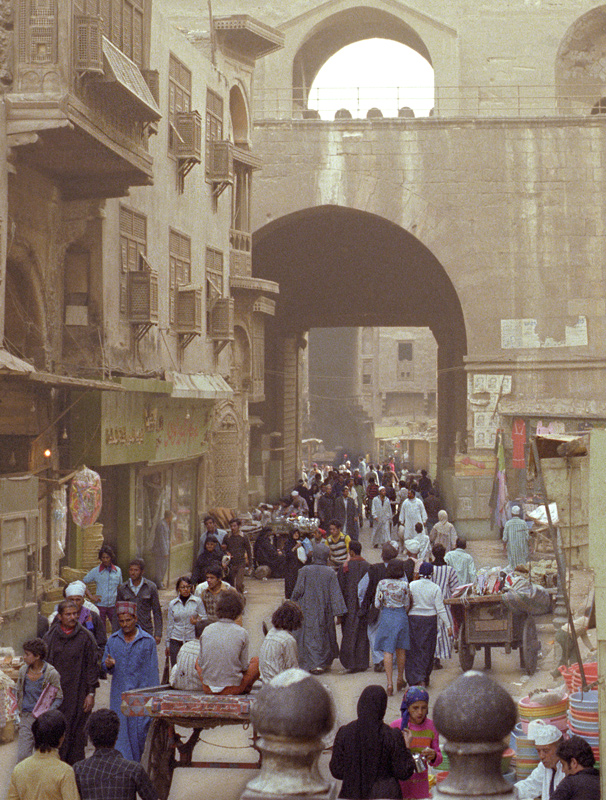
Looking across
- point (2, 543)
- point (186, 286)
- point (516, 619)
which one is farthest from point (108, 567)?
point (186, 286)

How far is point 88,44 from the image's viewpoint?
523 inches

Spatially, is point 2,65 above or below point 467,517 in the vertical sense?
above

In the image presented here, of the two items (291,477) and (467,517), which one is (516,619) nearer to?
(467,517)

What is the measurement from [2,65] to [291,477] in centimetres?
2279

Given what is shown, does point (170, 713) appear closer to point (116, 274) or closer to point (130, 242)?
point (116, 274)

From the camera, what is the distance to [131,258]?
17.2m

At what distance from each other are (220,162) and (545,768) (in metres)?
16.5

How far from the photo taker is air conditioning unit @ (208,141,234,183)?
21438 millimetres

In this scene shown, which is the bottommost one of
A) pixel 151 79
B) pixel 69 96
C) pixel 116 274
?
pixel 116 274

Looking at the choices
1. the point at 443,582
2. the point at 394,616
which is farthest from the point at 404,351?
the point at 394,616

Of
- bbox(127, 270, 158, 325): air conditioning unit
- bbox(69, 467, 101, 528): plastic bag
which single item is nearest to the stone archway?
bbox(127, 270, 158, 325): air conditioning unit

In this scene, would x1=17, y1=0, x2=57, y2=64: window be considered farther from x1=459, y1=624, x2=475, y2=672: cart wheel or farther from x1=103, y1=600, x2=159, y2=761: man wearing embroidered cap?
x1=459, y1=624, x2=475, y2=672: cart wheel

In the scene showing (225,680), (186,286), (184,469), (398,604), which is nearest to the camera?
(225,680)

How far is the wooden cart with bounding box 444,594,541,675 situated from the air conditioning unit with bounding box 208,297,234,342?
10.3m
